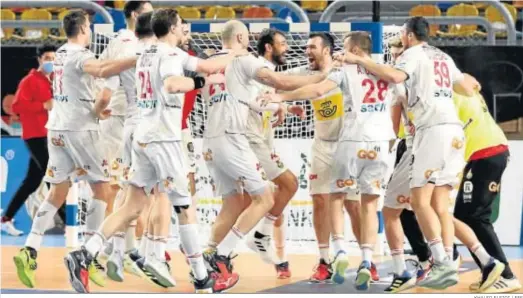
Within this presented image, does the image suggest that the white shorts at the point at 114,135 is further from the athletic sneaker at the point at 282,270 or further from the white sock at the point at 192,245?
the white sock at the point at 192,245

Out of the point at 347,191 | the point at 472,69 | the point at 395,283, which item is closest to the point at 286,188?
the point at 347,191

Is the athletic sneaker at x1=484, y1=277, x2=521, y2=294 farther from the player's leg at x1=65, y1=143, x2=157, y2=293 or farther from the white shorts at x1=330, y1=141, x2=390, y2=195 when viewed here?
the player's leg at x1=65, y1=143, x2=157, y2=293

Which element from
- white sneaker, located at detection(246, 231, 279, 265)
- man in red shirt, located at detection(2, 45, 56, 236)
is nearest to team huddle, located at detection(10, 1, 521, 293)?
white sneaker, located at detection(246, 231, 279, 265)

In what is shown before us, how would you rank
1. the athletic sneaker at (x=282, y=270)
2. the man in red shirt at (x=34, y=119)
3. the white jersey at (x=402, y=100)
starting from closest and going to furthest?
the white jersey at (x=402, y=100) → the athletic sneaker at (x=282, y=270) → the man in red shirt at (x=34, y=119)

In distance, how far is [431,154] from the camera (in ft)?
32.4

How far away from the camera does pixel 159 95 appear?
30.8ft

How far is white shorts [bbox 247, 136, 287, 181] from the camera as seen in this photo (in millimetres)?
10555

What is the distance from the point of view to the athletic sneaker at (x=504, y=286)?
1001cm

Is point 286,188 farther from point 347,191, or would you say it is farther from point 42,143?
point 42,143

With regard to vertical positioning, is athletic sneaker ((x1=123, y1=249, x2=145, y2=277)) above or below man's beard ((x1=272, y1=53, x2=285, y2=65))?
below

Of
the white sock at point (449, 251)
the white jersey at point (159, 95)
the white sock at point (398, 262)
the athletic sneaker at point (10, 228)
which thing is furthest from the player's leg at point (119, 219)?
the athletic sneaker at point (10, 228)

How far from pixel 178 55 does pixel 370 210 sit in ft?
6.76

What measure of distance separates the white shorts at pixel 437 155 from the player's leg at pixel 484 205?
0.23 m

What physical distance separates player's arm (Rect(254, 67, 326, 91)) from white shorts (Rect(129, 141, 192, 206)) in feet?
3.23
